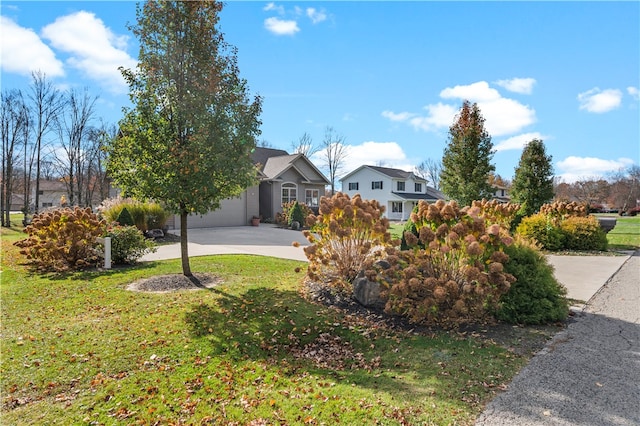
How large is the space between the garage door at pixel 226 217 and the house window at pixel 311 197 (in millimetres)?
4965

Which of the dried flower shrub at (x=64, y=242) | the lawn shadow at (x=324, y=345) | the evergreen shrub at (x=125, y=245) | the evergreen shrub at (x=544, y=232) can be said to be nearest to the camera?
the lawn shadow at (x=324, y=345)

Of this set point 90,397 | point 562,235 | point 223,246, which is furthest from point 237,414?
point 562,235

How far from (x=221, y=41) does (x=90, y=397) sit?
6425 mm

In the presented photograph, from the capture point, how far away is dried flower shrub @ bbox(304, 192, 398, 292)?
6.50m

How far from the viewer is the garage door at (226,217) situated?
68.7ft

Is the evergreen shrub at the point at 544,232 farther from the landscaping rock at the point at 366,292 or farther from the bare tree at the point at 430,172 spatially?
the bare tree at the point at 430,172

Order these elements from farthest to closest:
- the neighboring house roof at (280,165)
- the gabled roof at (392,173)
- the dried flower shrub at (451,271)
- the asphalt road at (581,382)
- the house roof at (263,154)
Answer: the gabled roof at (392,173)
the house roof at (263,154)
the neighboring house roof at (280,165)
the dried flower shrub at (451,271)
the asphalt road at (581,382)

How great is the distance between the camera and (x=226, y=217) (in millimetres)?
22312

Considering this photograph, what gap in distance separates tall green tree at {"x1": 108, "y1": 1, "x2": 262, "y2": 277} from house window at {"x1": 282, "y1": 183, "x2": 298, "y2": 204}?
58.1ft

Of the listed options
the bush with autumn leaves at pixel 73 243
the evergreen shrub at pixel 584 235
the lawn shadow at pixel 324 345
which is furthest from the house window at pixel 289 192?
the lawn shadow at pixel 324 345

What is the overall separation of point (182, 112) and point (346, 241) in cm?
388

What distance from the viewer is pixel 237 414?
323cm

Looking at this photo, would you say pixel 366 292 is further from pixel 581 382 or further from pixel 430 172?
pixel 430 172

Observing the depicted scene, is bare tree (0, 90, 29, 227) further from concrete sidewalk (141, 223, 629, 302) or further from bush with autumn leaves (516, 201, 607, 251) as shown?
bush with autumn leaves (516, 201, 607, 251)
